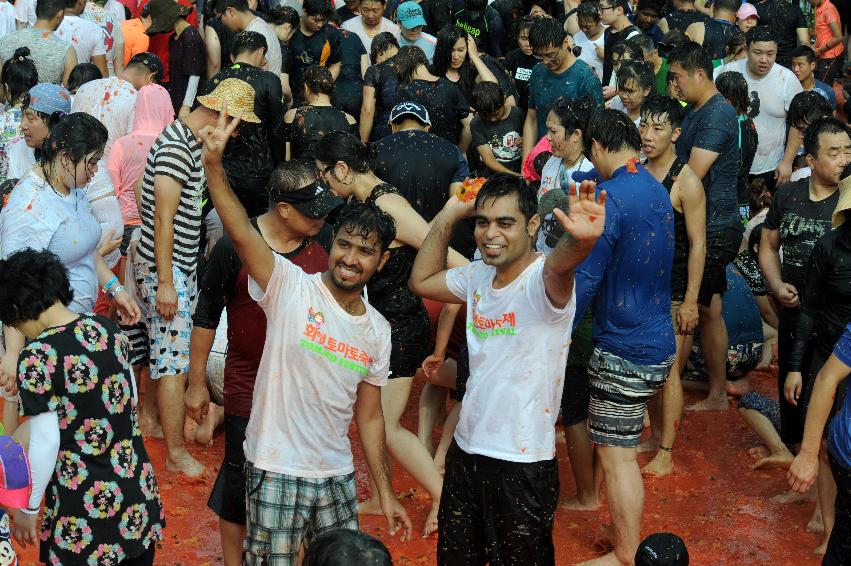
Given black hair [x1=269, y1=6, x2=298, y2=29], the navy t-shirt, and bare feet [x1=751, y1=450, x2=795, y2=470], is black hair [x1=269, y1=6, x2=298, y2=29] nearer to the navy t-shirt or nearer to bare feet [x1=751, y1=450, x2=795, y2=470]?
the navy t-shirt

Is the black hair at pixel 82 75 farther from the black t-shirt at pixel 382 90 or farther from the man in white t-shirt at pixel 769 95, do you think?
the man in white t-shirt at pixel 769 95

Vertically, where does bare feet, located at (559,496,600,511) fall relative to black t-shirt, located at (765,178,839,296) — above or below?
below

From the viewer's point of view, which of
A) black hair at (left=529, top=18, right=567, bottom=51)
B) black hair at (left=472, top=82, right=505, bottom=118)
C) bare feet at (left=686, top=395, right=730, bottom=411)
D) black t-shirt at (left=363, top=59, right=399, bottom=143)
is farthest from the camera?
black t-shirt at (left=363, top=59, right=399, bottom=143)

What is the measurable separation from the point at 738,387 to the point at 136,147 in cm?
449

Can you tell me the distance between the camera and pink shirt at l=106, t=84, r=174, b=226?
294 inches

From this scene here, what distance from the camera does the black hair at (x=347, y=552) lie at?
2688mm

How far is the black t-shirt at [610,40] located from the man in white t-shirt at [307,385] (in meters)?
6.50

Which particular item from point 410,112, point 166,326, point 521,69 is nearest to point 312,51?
point 521,69

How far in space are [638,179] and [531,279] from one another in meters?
1.39

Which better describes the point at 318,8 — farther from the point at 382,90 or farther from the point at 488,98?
the point at 488,98

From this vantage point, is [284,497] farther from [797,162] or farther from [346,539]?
[797,162]

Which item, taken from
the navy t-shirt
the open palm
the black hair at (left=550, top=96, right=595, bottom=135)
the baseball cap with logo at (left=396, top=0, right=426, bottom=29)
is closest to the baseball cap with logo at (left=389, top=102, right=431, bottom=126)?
the black hair at (left=550, top=96, right=595, bottom=135)

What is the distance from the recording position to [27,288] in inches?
164

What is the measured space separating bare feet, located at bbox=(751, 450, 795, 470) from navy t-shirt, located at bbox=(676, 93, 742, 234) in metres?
1.42
